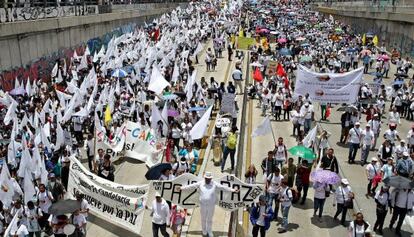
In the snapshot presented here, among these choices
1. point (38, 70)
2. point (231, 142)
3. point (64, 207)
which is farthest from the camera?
point (38, 70)

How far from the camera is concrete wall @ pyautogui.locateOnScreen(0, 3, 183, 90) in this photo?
26.8m

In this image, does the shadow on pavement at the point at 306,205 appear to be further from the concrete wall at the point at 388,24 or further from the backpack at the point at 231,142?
the concrete wall at the point at 388,24

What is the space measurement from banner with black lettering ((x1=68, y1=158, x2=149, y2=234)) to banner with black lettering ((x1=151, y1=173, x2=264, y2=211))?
17.6 inches

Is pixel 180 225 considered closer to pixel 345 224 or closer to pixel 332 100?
pixel 345 224

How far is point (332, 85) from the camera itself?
66.3ft

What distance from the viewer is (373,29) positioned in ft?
171

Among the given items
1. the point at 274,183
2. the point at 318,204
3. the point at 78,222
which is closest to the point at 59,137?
the point at 78,222

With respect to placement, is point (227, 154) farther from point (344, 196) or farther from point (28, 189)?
point (28, 189)

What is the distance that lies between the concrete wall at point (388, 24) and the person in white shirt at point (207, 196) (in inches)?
1212

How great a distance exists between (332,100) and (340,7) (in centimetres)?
5988

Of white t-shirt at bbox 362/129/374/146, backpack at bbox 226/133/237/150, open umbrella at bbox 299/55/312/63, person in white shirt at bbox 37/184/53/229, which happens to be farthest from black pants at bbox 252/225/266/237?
open umbrella at bbox 299/55/312/63

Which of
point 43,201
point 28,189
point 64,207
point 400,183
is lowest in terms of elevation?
point 43,201

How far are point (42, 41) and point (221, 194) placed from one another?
23.4 metres

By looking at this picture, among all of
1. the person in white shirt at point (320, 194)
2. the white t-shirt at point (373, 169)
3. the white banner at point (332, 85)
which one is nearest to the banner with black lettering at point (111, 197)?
the person in white shirt at point (320, 194)
